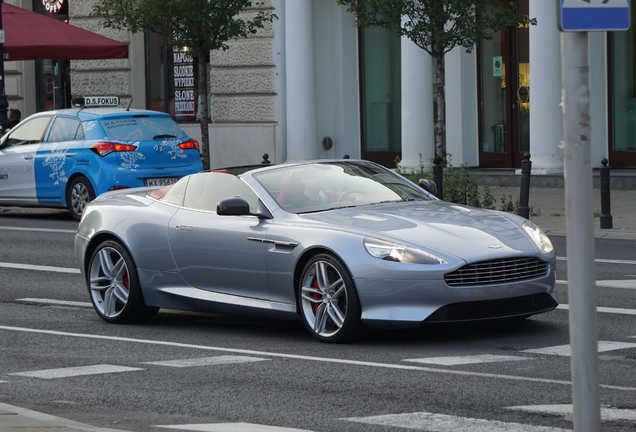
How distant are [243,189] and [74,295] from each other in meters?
2.89

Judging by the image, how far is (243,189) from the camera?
929 centimetres

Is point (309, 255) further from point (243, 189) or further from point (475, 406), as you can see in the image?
point (475, 406)

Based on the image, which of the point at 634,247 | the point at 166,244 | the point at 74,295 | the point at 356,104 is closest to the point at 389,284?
the point at 166,244

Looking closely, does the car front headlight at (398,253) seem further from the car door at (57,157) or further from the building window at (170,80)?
the building window at (170,80)

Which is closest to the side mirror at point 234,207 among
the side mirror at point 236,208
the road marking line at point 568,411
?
the side mirror at point 236,208

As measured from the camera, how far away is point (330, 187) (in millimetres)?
9258

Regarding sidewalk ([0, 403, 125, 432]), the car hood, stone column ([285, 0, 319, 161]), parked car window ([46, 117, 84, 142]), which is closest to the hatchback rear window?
parked car window ([46, 117, 84, 142])

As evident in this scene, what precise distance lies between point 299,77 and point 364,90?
1.61m

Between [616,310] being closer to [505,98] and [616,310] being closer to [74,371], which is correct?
[74,371]

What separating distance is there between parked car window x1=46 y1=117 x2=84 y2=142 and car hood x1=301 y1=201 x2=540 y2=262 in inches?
395

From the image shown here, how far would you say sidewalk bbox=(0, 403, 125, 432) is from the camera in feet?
18.1

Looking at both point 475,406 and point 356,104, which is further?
point 356,104

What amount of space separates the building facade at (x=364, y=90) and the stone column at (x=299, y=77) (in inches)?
0.8

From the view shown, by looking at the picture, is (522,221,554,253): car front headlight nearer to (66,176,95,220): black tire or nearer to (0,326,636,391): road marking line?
(0,326,636,391): road marking line
